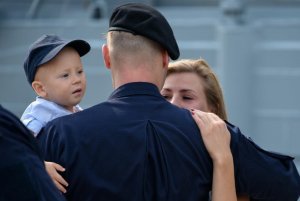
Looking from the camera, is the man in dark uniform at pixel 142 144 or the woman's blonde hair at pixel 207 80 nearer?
the man in dark uniform at pixel 142 144

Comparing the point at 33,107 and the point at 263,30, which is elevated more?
the point at 33,107

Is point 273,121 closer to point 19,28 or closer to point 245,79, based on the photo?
point 245,79

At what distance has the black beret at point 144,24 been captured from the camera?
2.30m

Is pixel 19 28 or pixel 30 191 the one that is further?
pixel 19 28

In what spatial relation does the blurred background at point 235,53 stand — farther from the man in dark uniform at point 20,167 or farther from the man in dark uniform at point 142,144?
the man in dark uniform at point 20,167

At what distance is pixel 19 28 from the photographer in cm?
862

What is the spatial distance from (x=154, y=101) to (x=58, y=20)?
253 inches

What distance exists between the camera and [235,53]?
296 inches

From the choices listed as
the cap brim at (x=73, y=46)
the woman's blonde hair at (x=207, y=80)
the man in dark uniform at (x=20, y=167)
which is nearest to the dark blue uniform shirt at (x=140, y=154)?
the cap brim at (x=73, y=46)

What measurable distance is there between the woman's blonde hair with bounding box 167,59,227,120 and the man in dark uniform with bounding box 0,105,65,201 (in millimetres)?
1200

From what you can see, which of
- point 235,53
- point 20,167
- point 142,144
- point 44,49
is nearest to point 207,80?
point 44,49

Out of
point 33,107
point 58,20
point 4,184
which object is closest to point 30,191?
point 4,184

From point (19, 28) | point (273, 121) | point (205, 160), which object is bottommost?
point (273, 121)

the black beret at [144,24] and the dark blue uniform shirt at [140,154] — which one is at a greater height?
the black beret at [144,24]
